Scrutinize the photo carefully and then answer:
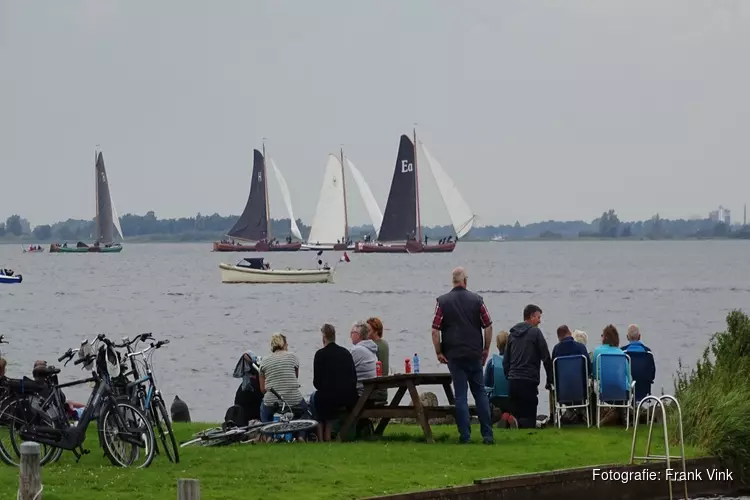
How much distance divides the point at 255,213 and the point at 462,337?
113626 mm

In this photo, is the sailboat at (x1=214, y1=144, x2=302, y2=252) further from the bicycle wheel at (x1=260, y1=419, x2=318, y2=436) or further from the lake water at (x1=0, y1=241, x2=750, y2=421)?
the bicycle wheel at (x1=260, y1=419, x2=318, y2=436)

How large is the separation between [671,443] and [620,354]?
160 centimetres

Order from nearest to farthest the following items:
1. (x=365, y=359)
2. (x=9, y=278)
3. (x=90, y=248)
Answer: (x=365, y=359)
(x=9, y=278)
(x=90, y=248)

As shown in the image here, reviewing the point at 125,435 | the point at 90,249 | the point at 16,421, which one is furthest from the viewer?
the point at 90,249

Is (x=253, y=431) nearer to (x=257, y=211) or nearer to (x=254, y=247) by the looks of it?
(x=257, y=211)

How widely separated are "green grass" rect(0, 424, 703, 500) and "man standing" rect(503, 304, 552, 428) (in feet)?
1.95

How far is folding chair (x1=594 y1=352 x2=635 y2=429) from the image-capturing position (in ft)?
44.7

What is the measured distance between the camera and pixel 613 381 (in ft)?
44.8

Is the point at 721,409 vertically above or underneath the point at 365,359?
underneath

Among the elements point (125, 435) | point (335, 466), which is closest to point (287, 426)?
point (335, 466)

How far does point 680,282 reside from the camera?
86.6m

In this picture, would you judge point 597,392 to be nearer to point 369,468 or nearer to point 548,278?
point 369,468

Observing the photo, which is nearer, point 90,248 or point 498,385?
point 498,385

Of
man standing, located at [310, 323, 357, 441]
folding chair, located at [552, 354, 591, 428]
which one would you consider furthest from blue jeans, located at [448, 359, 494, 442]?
folding chair, located at [552, 354, 591, 428]
